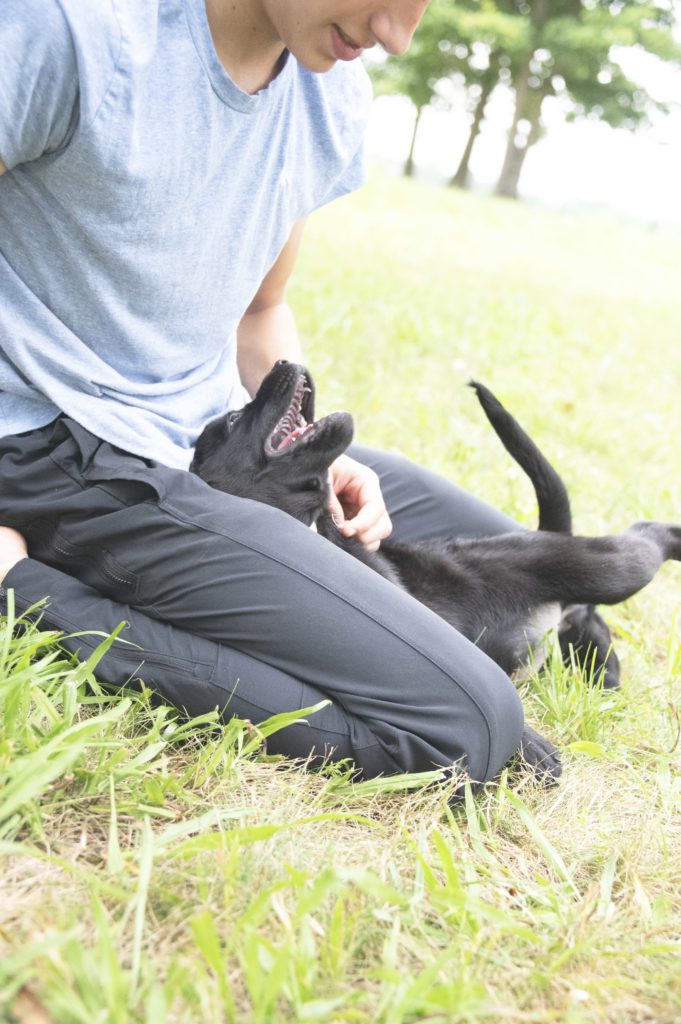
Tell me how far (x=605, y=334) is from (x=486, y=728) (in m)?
5.97

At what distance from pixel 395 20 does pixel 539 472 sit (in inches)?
57.4

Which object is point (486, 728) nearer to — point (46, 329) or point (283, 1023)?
point (283, 1023)

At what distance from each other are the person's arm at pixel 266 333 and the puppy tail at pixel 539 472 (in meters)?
0.65

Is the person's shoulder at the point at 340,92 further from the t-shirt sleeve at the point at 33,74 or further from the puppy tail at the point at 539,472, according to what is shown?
the puppy tail at the point at 539,472

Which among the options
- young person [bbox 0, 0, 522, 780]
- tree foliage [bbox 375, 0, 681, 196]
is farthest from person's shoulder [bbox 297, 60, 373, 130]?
tree foliage [bbox 375, 0, 681, 196]

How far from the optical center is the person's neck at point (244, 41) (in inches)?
75.0

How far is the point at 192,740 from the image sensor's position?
1960 millimetres

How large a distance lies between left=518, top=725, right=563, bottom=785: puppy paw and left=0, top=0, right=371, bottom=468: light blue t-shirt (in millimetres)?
1040

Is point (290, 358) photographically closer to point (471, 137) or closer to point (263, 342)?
point (263, 342)

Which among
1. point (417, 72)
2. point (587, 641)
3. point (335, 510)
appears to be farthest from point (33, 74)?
point (417, 72)

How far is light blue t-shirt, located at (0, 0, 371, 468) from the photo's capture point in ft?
5.52

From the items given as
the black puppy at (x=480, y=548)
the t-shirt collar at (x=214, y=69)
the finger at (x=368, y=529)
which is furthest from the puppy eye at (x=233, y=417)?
the t-shirt collar at (x=214, y=69)

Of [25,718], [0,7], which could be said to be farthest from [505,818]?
[0,7]

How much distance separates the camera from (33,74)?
162 centimetres
